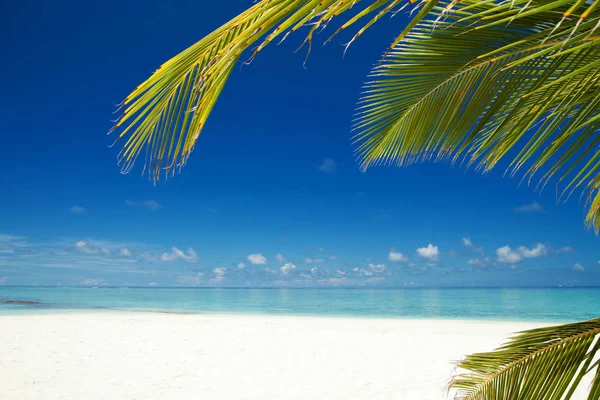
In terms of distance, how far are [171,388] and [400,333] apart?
25.9ft

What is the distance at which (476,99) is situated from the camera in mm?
1685

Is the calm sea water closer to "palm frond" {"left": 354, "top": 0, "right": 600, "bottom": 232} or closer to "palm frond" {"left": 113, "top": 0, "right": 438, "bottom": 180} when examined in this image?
"palm frond" {"left": 354, "top": 0, "right": 600, "bottom": 232}

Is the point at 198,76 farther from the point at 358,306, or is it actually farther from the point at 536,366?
the point at 358,306

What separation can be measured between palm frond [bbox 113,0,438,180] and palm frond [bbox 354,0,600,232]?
81 centimetres

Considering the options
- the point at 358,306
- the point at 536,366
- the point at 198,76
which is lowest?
the point at 358,306

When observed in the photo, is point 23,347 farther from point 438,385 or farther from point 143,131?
point 143,131

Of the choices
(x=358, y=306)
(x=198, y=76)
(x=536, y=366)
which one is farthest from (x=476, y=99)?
(x=358, y=306)

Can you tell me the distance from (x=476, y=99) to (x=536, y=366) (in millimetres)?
→ 1069

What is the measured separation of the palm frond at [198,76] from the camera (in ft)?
2.07

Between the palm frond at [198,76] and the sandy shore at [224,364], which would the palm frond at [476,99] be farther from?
the sandy shore at [224,364]

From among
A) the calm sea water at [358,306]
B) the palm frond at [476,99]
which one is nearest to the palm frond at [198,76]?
the palm frond at [476,99]

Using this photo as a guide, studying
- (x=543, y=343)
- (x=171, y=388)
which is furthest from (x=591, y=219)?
(x=171, y=388)

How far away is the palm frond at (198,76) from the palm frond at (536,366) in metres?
1.32

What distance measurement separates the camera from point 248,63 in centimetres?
73
